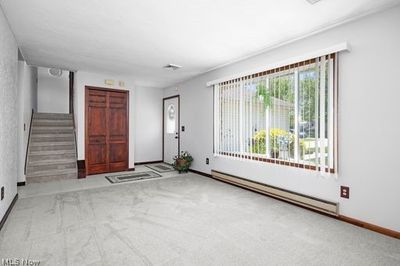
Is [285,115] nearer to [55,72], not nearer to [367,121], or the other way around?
[367,121]

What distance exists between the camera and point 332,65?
8.87ft

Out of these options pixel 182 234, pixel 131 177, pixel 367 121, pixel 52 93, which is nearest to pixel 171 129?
pixel 131 177

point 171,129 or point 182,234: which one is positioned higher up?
point 171,129

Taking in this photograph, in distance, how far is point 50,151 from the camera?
5.16 m

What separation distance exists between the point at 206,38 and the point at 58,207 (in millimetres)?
3340

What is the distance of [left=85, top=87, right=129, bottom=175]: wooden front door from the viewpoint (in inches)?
203

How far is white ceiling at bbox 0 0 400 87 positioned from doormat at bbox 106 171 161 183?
8.37 feet

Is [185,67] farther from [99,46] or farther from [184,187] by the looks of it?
[184,187]

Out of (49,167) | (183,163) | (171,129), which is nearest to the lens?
(49,167)

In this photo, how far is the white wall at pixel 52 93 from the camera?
7336mm

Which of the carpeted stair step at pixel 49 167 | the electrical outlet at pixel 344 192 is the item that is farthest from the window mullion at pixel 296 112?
the carpeted stair step at pixel 49 167

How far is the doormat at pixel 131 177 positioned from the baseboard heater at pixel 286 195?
5.92ft

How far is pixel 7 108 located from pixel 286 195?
13.4 ft

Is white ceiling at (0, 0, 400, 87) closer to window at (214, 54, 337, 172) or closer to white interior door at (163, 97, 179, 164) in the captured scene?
window at (214, 54, 337, 172)
